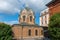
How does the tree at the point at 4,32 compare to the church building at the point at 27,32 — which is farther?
the church building at the point at 27,32

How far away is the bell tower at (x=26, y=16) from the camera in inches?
2511

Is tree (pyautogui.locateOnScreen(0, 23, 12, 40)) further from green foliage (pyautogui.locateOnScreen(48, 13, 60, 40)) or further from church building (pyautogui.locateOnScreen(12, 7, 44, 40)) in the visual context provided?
green foliage (pyautogui.locateOnScreen(48, 13, 60, 40))

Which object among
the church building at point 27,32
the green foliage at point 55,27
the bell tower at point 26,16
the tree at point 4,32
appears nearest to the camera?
the green foliage at point 55,27

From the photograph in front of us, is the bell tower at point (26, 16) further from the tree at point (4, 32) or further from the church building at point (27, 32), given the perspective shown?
the tree at point (4, 32)

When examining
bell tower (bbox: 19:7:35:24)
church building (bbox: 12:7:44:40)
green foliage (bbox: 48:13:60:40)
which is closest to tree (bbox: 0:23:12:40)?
church building (bbox: 12:7:44:40)

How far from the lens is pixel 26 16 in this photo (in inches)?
2510

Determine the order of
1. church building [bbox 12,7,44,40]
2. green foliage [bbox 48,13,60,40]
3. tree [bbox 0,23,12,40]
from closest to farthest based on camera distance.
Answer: green foliage [bbox 48,13,60,40]
tree [bbox 0,23,12,40]
church building [bbox 12,7,44,40]

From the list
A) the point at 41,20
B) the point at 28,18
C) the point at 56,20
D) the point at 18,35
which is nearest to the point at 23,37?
the point at 18,35

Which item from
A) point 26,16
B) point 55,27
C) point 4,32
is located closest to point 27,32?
point 26,16

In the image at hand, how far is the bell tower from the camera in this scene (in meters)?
63.8

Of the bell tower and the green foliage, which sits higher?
the bell tower

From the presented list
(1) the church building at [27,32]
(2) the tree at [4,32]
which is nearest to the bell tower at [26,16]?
(1) the church building at [27,32]

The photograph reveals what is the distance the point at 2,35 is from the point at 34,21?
21.8 m

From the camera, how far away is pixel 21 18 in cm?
6412
